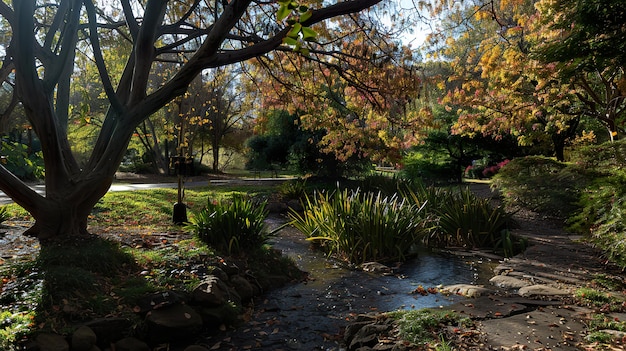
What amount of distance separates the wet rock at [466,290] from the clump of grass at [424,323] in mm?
1107

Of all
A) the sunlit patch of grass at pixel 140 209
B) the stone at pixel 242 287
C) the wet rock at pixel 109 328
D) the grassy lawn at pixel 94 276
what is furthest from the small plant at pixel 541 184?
the wet rock at pixel 109 328

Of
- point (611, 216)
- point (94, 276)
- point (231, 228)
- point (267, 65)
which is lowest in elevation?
point (94, 276)

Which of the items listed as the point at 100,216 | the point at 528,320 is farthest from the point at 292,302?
the point at 100,216

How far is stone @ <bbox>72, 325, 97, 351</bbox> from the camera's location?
140 inches

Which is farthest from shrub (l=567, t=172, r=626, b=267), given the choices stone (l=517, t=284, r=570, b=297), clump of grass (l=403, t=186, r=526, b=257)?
clump of grass (l=403, t=186, r=526, b=257)

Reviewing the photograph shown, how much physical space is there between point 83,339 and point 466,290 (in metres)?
4.12

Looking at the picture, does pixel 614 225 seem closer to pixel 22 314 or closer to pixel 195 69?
Answer: pixel 195 69

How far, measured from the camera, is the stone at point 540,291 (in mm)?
4695

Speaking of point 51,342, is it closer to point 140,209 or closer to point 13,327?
point 13,327

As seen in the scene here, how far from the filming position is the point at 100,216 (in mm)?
9547

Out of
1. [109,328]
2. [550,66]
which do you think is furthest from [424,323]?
[550,66]

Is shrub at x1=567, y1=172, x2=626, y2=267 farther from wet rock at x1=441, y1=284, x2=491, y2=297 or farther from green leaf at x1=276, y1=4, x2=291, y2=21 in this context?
green leaf at x1=276, y1=4, x2=291, y2=21

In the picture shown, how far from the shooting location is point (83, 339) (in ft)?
11.8

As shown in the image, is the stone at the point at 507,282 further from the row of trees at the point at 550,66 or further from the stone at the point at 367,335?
the row of trees at the point at 550,66
